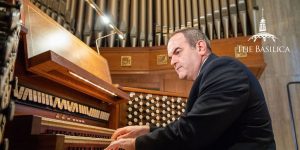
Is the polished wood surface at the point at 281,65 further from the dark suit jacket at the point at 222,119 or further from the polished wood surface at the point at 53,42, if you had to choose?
the dark suit jacket at the point at 222,119

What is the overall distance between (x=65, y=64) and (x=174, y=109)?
6.58ft

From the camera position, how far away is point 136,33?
4.45 metres

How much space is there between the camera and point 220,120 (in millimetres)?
1344

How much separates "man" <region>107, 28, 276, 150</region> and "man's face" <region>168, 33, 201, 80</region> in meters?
0.36

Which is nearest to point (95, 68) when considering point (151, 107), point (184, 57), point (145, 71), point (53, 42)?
point (53, 42)

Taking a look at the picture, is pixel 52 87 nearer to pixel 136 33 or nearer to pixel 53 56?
pixel 53 56

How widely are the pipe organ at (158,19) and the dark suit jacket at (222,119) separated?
110 inches

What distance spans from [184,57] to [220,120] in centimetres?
70

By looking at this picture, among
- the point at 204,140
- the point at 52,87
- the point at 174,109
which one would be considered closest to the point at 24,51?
the point at 52,87

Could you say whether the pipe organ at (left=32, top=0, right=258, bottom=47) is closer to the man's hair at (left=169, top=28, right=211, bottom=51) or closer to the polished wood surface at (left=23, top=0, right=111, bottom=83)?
the polished wood surface at (left=23, top=0, right=111, bottom=83)

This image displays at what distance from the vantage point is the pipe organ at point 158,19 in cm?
427

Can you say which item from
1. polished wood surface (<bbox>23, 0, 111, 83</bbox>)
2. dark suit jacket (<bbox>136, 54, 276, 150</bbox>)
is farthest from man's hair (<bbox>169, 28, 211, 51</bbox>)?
polished wood surface (<bbox>23, 0, 111, 83</bbox>)

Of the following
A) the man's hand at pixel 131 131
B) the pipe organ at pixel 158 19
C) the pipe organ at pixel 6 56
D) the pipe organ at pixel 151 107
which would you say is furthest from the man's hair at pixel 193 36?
the pipe organ at pixel 158 19

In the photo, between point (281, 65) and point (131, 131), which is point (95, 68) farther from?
point (281, 65)
